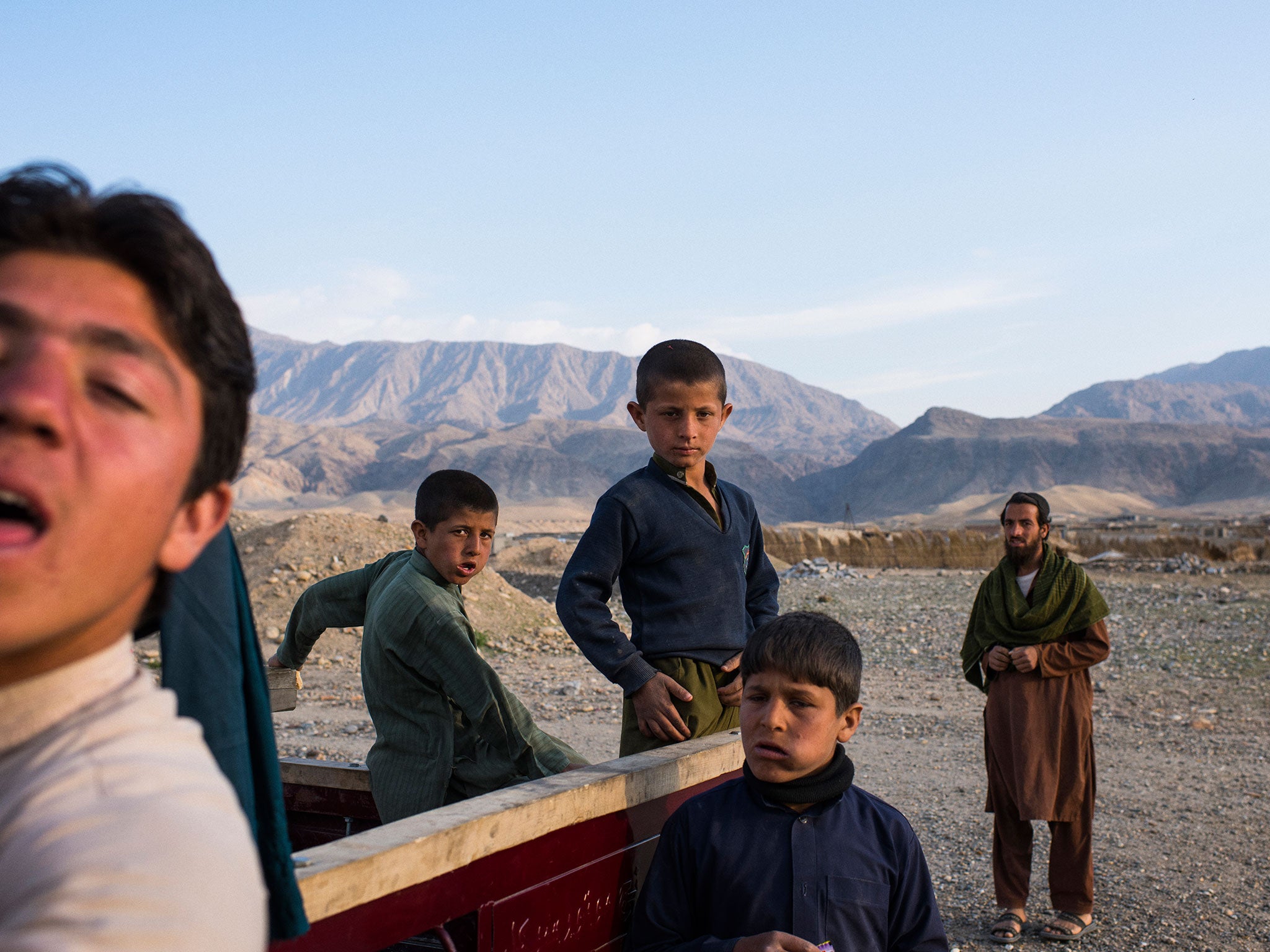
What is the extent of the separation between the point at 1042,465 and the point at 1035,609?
91.1 m

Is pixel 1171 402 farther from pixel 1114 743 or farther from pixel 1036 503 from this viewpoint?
pixel 1036 503

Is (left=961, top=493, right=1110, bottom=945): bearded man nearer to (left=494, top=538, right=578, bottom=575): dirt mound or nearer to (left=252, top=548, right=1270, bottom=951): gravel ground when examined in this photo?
(left=252, top=548, right=1270, bottom=951): gravel ground

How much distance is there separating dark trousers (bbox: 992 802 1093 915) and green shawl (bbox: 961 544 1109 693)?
2.00 ft

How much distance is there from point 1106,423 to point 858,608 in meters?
94.8

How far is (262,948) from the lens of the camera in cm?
74

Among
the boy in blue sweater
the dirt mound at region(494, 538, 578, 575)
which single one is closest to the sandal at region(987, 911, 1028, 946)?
the boy in blue sweater

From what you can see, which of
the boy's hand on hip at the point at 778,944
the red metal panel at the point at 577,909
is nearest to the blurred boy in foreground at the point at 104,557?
the red metal panel at the point at 577,909

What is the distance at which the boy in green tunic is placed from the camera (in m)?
2.77

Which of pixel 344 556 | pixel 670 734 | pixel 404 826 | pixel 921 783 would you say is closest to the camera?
pixel 404 826

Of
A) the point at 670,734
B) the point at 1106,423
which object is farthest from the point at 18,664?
the point at 1106,423

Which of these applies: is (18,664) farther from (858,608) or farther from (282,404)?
(282,404)

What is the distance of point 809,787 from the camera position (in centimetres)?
226

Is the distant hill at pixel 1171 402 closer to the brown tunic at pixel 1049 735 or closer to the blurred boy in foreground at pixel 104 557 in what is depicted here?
the brown tunic at pixel 1049 735

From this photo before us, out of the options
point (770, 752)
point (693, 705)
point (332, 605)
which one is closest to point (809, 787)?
point (770, 752)
